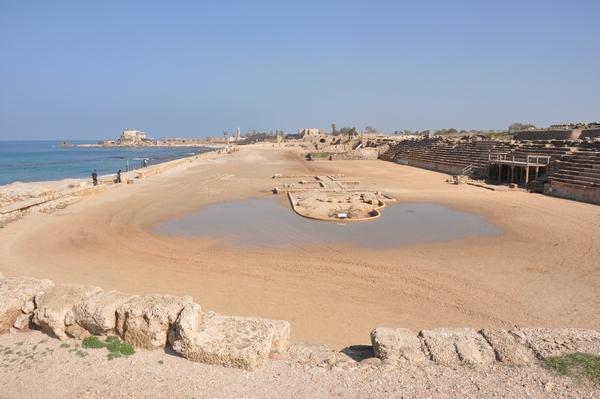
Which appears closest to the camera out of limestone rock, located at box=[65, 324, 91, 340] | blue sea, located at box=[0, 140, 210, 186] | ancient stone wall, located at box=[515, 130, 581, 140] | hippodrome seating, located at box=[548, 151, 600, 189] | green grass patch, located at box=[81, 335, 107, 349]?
green grass patch, located at box=[81, 335, 107, 349]

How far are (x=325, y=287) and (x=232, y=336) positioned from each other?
4.54 meters

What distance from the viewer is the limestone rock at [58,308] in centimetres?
535

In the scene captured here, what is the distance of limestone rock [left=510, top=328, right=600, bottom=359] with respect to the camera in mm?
4863

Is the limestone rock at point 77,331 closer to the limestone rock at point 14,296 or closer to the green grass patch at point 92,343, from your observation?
the green grass patch at point 92,343

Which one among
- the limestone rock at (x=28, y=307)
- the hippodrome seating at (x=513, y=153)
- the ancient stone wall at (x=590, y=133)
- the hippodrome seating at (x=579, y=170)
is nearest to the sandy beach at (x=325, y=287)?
the limestone rock at (x=28, y=307)

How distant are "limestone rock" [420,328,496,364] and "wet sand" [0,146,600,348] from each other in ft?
5.91

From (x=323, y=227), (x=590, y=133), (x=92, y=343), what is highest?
(x=590, y=133)

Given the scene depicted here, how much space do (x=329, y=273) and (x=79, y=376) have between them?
6.46 meters

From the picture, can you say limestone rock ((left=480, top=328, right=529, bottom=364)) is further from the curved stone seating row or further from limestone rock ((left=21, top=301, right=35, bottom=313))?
limestone rock ((left=21, top=301, right=35, bottom=313))

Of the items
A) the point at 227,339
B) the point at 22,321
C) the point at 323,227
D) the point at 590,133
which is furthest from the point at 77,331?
the point at 590,133

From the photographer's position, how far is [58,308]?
5406 mm

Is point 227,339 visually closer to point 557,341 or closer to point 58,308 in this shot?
point 58,308

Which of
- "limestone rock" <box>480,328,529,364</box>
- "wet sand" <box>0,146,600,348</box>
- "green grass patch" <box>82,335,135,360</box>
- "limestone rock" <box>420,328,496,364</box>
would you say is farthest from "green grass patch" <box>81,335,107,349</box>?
"limestone rock" <box>480,328,529,364</box>

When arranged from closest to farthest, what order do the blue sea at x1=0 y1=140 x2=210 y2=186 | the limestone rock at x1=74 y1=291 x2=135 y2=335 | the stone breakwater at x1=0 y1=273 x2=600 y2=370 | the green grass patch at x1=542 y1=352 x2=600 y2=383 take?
the green grass patch at x1=542 y1=352 x2=600 y2=383, the stone breakwater at x1=0 y1=273 x2=600 y2=370, the limestone rock at x1=74 y1=291 x2=135 y2=335, the blue sea at x1=0 y1=140 x2=210 y2=186
